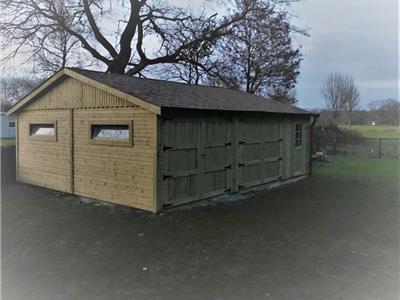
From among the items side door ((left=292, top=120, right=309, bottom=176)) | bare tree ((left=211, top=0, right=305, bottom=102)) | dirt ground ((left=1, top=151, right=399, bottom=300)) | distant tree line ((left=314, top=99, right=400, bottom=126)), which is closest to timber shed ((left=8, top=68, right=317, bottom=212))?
dirt ground ((left=1, top=151, right=399, bottom=300))

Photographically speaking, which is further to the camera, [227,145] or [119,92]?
[227,145]

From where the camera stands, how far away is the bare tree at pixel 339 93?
36.8 meters

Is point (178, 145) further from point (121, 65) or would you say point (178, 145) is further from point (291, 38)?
point (291, 38)

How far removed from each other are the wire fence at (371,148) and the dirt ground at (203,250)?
1220cm

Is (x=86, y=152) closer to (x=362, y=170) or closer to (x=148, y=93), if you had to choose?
(x=148, y=93)

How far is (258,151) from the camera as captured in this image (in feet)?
35.1

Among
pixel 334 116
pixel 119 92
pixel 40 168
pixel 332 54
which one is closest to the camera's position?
pixel 119 92

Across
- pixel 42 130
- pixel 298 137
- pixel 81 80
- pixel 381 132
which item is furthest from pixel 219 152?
pixel 381 132

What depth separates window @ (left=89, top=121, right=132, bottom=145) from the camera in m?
8.14

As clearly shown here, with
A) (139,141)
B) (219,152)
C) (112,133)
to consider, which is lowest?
(219,152)

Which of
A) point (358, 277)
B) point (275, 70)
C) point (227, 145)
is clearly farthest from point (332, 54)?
point (358, 277)

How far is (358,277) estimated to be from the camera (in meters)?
4.54

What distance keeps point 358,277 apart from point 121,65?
17.8 meters

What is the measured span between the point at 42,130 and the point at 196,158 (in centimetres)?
483
